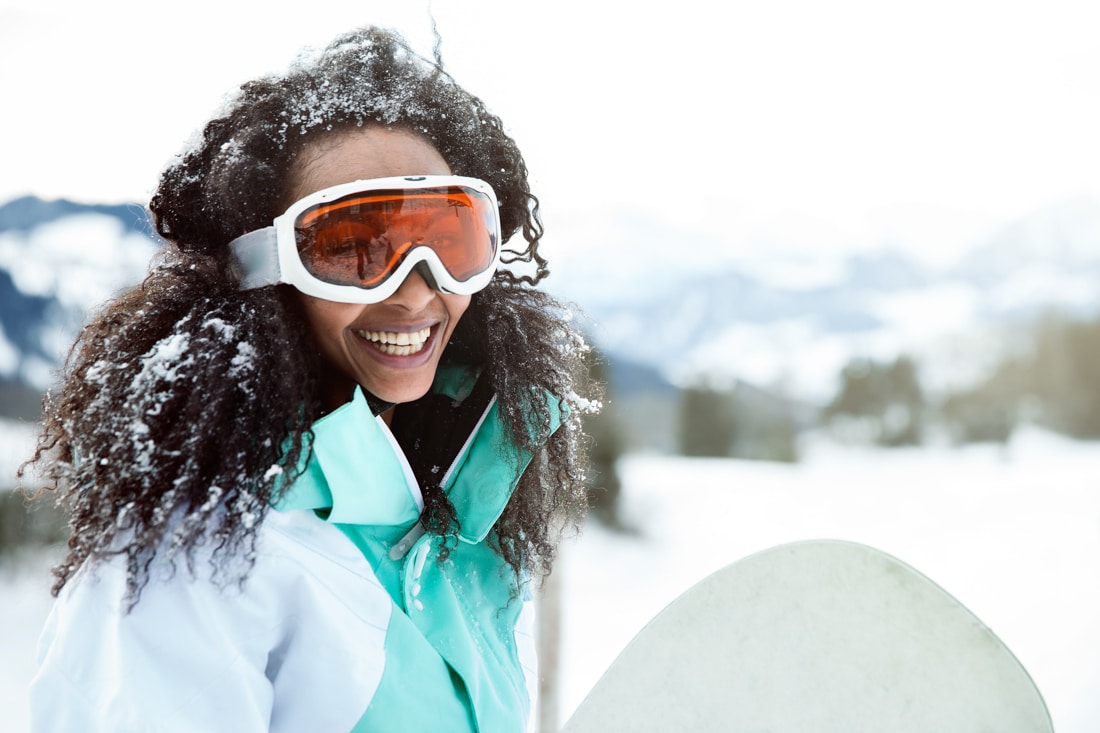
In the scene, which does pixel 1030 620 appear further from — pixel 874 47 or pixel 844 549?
pixel 874 47

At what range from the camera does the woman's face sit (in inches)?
48.0

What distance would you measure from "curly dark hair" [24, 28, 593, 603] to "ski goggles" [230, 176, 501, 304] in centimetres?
5

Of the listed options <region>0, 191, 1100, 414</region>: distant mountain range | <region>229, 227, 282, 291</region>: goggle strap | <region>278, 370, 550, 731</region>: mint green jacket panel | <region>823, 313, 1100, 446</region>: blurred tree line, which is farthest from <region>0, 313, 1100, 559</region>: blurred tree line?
<region>229, 227, 282, 291</region>: goggle strap

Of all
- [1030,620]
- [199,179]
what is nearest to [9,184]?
[199,179]

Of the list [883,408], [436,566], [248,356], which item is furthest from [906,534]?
[248,356]

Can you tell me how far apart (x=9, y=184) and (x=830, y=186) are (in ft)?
62.2

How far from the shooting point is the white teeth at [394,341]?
126 cm

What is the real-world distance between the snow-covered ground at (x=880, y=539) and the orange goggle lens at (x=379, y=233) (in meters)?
4.20

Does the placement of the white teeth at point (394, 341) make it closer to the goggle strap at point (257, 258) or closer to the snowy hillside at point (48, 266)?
the goggle strap at point (257, 258)

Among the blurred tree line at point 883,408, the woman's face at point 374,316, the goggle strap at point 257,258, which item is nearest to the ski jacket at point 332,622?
the woman's face at point 374,316

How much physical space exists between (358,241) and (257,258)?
5.8 inches

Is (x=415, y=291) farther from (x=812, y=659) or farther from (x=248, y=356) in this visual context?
(x=812, y=659)

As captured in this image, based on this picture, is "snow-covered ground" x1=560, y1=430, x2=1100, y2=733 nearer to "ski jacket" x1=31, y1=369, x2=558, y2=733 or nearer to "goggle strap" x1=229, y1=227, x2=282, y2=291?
"ski jacket" x1=31, y1=369, x2=558, y2=733

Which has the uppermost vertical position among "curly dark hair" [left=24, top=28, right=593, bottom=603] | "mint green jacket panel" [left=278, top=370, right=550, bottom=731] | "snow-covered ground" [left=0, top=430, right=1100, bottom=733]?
"curly dark hair" [left=24, top=28, right=593, bottom=603]
